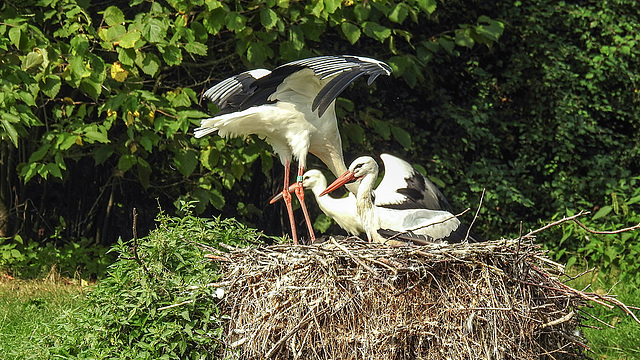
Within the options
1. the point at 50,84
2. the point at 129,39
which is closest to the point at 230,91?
the point at 129,39

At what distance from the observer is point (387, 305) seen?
3.85 metres

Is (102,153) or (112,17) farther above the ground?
(112,17)

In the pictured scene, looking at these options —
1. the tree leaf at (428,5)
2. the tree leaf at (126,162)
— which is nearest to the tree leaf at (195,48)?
the tree leaf at (126,162)

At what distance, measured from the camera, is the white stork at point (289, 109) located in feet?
18.0

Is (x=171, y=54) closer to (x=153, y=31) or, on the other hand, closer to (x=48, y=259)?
(x=153, y=31)

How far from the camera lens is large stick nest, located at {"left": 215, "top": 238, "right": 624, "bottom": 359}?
383 cm

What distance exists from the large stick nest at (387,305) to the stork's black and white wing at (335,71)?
144 centimetres

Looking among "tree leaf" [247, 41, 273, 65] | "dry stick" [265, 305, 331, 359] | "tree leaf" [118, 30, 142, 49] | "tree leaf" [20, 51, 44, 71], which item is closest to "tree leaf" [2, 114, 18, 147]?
"tree leaf" [20, 51, 44, 71]

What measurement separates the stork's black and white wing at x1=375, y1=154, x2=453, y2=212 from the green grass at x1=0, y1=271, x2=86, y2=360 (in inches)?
80.2

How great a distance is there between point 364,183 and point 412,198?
755 mm

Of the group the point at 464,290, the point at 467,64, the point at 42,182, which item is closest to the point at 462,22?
the point at 467,64

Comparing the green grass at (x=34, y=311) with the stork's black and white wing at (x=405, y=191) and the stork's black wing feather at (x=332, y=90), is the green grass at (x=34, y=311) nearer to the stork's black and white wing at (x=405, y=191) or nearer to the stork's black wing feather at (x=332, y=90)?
the stork's black wing feather at (x=332, y=90)

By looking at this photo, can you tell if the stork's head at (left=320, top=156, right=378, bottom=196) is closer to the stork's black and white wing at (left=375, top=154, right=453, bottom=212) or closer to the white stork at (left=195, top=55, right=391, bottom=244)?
the stork's black and white wing at (left=375, top=154, right=453, bottom=212)

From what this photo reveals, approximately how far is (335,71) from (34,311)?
2.43 m
